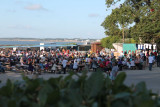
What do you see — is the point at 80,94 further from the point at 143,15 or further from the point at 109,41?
the point at 109,41

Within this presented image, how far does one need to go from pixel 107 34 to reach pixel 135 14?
2824 cm

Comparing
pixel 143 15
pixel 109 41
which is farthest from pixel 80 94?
pixel 109 41

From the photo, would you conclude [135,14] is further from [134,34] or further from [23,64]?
[23,64]

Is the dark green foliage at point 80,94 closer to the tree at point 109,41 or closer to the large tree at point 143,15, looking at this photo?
the large tree at point 143,15

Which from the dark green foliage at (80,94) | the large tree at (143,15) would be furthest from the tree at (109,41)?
the dark green foliage at (80,94)

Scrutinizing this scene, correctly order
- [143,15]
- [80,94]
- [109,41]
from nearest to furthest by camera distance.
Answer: [80,94] → [143,15] → [109,41]

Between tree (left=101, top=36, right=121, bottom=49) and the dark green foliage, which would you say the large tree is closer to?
tree (left=101, top=36, right=121, bottom=49)

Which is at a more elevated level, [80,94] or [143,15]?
[143,15]

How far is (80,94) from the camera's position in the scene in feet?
7.00

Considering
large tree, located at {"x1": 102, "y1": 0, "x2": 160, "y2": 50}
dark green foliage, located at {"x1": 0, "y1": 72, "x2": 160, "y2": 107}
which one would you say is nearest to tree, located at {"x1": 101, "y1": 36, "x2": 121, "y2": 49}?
large tree, located at {"x1": 102, "y1": 0, "x2": 160, "y2": 50}

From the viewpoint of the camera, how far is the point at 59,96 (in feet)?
6.84

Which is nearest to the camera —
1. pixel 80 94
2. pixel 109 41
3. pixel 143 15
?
pixel 80 94

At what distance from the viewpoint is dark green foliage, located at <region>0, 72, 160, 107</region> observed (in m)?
1.96

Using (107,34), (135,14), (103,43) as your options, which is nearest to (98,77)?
(135,14)
